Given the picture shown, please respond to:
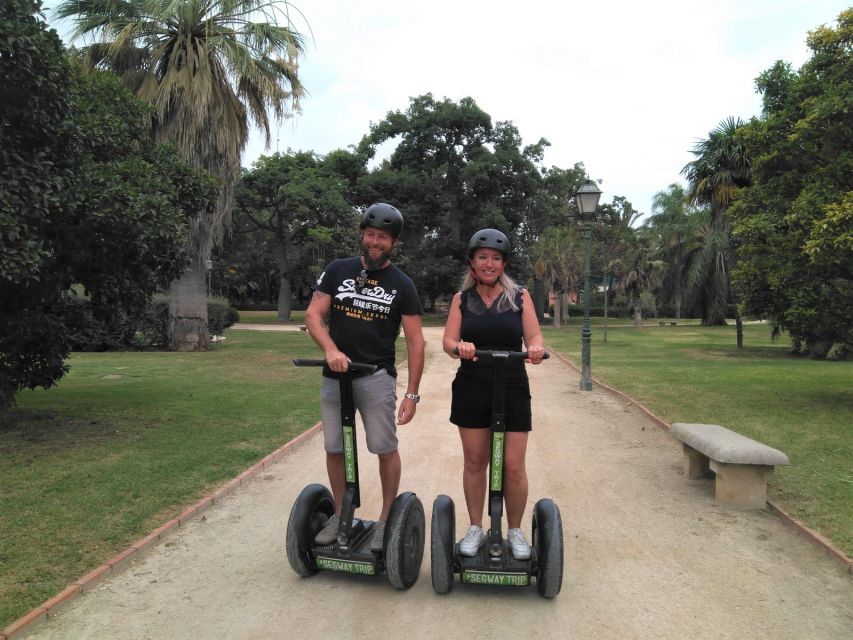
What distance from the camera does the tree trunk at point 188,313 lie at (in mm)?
20625

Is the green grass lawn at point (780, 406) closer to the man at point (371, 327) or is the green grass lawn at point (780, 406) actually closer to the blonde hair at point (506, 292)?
the blonde hair at point (506, 292)

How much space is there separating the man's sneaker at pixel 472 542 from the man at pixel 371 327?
1.52ft

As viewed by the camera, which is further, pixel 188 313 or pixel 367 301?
pixel 188 313

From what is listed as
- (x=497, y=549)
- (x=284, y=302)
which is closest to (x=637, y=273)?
(x=284, y=302)

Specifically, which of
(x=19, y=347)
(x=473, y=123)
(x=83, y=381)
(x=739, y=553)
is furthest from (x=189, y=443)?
(x=473, y=123)

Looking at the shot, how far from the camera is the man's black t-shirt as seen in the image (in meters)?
3.92

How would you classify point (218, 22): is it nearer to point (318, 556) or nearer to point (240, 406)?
point (240, 406)

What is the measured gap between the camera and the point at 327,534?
3924mm

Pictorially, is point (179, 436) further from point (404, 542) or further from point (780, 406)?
point (780, 406)

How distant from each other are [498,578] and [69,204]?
5596 millimetres

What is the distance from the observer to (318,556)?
3.88 meters

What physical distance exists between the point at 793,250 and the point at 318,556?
939cm

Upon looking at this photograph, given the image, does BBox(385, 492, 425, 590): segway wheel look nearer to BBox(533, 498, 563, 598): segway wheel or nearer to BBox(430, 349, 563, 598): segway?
BBox(430, 349, 563, 598): segway

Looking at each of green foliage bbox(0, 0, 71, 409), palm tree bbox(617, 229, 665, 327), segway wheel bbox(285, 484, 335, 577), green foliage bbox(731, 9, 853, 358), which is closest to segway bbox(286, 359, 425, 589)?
segway wheel bbox(285, 484, 335, 577)
